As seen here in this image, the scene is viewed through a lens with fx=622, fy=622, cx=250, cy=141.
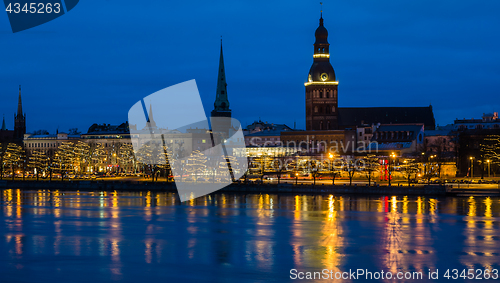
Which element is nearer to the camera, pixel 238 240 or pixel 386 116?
pixel 238 240

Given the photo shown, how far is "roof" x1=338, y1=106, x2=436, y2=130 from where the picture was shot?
13175 centimetres

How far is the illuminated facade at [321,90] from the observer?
126500 millimetres

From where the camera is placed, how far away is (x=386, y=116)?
132 meters

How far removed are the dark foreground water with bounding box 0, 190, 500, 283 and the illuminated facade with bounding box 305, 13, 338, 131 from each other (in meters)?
78.3

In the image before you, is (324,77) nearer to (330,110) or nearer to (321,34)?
(330,110)

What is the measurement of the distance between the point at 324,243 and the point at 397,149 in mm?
79996

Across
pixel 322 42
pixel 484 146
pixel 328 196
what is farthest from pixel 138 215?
pixel 322 42

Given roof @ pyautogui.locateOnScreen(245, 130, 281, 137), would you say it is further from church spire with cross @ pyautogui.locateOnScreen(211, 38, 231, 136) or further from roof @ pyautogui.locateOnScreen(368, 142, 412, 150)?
roof @ pyautogui.locateOnScreen(368, 142, 412, 150)

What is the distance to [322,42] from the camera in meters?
A: 126

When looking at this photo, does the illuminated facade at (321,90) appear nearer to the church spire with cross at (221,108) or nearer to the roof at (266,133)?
the roof at (266,133)

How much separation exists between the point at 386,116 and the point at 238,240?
106 metres

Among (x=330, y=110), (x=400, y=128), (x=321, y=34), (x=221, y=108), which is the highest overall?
(x=321, y=34)

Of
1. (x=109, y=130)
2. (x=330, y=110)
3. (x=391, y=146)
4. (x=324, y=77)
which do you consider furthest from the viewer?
(x=109, y=130)

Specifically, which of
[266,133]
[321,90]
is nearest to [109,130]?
[266,133]
